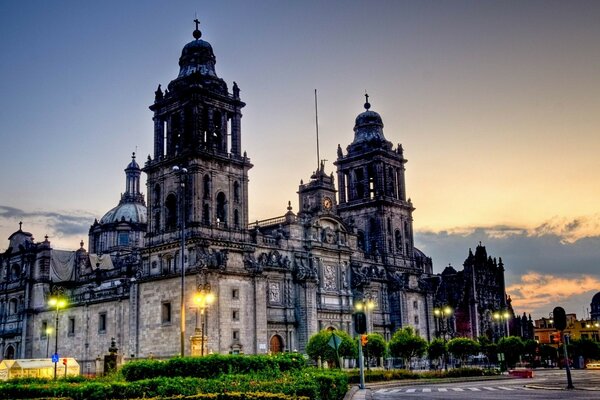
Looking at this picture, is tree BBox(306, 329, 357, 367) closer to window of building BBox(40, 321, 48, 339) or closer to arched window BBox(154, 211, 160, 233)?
arched window BBox(154, 211, 160, 233)

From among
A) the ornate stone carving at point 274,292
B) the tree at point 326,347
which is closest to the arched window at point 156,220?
the ornate stone carving at point 274,292

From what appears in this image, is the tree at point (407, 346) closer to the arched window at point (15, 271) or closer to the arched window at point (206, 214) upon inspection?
the arched window at point (206, 214)

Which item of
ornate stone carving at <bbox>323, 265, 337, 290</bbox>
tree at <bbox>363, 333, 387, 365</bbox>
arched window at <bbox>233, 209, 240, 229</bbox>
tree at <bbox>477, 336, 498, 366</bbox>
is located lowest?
tree at <bbox>477, 336, 498, 366</bbox>

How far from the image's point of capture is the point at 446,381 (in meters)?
50.9

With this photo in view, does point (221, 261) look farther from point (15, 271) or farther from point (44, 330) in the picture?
point (15, 271)

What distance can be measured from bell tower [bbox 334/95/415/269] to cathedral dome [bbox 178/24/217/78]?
26.2 metres

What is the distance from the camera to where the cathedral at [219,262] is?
6078cm

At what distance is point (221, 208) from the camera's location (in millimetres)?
64250

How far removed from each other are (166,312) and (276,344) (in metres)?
11.5

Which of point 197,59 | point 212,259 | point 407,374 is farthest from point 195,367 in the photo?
point 197,59

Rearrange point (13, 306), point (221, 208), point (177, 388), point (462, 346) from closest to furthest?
point (177, 388)
point (221, 208)
point (462, 346)
point (13, 306)

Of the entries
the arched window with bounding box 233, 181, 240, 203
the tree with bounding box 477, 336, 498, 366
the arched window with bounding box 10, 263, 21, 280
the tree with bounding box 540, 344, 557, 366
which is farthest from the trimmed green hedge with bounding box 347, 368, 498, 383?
the arched window with bounding box 10, 263, 21, 280

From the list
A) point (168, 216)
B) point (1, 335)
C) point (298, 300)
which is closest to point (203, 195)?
point (168, 216)

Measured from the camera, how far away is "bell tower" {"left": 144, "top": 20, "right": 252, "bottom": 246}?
62.2m
